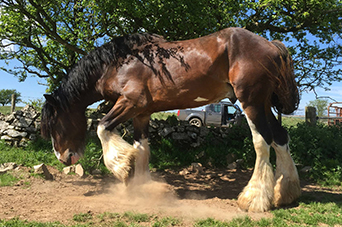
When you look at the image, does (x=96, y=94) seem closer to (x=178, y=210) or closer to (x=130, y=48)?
(x=130, y=48)

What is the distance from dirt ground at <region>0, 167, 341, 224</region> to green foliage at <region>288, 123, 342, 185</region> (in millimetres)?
788

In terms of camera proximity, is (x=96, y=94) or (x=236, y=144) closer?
(x=96, y=94)

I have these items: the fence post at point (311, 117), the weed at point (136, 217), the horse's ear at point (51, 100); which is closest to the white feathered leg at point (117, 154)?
the weed at point (136, 217)

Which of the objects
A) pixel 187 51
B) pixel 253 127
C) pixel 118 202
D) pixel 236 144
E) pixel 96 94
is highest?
pixel 187 51

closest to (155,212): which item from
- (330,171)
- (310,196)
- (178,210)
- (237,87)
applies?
(178,210)

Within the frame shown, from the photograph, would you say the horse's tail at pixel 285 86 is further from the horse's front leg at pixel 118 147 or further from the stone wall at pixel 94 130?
the stone wall at pixel 94 130

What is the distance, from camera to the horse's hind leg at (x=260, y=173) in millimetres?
3529

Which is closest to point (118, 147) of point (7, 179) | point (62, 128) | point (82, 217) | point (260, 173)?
point (82, 217)

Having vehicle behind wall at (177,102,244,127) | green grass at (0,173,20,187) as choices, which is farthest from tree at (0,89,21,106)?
green grass at (0,173,20,187)

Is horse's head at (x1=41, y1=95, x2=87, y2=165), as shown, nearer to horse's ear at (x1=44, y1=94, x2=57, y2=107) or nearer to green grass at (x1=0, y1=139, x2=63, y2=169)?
horse's ear at (x1=44, y1=94, x2=57, y2=107)

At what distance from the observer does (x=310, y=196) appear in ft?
13.9

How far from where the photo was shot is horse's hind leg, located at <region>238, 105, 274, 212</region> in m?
3.53

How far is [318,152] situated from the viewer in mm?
6227

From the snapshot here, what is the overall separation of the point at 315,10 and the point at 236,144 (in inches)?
175
